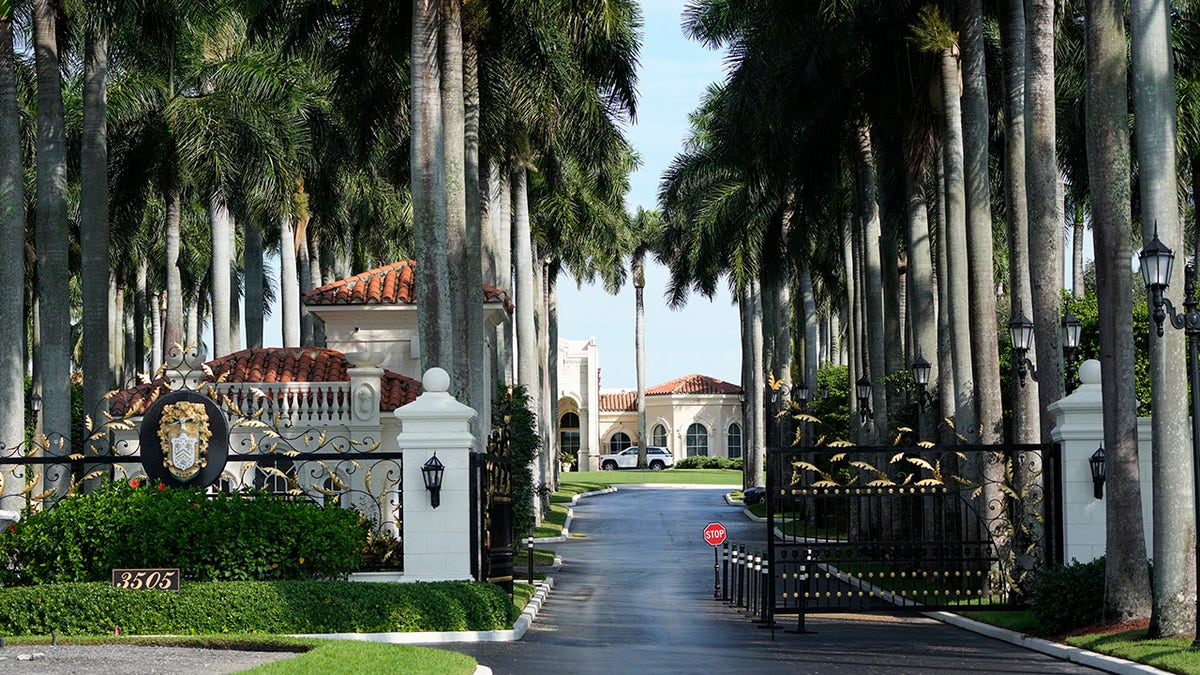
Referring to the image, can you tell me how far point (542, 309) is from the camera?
2569 inches

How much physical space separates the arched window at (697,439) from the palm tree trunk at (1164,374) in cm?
8895

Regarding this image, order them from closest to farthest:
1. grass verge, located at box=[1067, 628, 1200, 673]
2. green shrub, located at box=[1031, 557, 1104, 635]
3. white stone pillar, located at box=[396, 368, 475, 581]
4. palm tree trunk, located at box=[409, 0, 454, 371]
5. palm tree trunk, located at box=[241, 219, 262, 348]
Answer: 1. grass verge, located at box=[1067, 628, 1200, 673]
2. green shrub, located at box=[1031, 557, 1104, 635]
3. white stone pillar, located at box=[396, 368, 475, 581]
4. palm tree trunk, located at box=[409, 0, 454, 371]
5. palm tree trunk, located at box=[241, 219, 262, 348]

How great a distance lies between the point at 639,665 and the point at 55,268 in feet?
53.3

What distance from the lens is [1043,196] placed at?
2144 cm

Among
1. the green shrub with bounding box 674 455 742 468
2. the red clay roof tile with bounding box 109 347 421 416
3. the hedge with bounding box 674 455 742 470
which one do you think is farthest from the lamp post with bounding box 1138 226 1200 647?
the green shrub with bounding box 674 455 742 468

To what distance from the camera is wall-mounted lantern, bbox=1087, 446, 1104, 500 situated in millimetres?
18594

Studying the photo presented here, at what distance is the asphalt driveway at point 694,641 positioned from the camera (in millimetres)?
15469

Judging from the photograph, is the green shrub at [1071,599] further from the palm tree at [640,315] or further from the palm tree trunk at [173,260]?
the palm tree at [640,315]

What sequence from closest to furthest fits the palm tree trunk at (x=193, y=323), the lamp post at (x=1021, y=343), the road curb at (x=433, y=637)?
the road curb at (x=433, y=637) → the lamp post at (x=1021, y=343) → the palm tree trunk at (x=193, y=323)

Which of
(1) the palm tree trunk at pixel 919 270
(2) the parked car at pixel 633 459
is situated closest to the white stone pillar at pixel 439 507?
(1) the palm tree trunk at pixel 919 270

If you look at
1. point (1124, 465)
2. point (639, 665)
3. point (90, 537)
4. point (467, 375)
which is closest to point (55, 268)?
point (467, 375)

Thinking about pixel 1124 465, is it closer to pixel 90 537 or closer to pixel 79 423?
pixel 90 537

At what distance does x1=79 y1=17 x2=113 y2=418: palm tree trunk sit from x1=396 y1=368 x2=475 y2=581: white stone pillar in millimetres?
11728

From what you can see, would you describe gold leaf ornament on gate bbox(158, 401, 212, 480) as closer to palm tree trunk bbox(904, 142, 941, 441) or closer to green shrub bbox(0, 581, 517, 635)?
green shrub bbox(0, 581, 517, 635)
